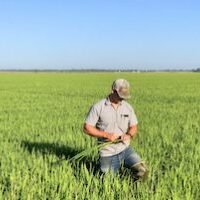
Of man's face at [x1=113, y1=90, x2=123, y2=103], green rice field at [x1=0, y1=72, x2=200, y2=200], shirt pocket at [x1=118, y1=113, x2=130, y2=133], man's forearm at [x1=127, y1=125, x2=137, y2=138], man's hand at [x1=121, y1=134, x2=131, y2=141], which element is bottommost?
green rice field at [x1=0, y1=72, x2=200, y2=200]

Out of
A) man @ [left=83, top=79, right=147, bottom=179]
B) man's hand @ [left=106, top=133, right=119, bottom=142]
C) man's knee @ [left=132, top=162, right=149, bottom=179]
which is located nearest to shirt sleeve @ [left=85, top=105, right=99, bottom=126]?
man @ [left=83, top=79, right=147, bottom=179]

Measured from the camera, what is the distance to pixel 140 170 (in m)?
5.61

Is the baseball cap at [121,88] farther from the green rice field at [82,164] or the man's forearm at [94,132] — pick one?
the green rice field at [82,164]

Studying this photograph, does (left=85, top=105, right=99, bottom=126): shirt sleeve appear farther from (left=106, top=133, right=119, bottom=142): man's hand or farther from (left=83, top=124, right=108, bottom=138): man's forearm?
(left=106, top=133, right=119, bottom=142): man's hand

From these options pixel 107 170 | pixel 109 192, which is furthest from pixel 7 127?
pixel 109 192

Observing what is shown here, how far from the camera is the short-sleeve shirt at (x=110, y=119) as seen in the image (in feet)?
18.3

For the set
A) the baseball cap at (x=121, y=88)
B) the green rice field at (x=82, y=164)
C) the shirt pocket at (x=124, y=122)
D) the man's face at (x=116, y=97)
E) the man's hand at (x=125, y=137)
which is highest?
the baseball cap at (x=121, y=88)

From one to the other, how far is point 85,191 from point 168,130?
5.25 meters

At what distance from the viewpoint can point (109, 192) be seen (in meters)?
4.90

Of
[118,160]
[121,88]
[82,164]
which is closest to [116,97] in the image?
[121,88]

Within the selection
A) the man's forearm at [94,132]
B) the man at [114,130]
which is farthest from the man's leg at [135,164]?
the man's forearm at [94,132]

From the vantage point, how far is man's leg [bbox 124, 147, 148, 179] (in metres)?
5.61

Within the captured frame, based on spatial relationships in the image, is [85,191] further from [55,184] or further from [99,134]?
[99,134]

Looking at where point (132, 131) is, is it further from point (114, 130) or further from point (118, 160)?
point (118, 160)
